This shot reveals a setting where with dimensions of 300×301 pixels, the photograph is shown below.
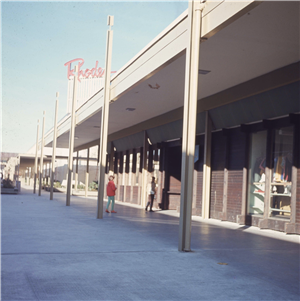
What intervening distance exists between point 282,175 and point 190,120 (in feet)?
18.7

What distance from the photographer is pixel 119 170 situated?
99.4 ft

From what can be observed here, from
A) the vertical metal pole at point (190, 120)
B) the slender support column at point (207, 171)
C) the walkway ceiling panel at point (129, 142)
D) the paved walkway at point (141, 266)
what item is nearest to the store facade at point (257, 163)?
the slender support column at point (207, 171)

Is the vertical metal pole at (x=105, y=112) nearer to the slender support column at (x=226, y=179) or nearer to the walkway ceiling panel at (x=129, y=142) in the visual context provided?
the slender support column at (x=226, y=179)

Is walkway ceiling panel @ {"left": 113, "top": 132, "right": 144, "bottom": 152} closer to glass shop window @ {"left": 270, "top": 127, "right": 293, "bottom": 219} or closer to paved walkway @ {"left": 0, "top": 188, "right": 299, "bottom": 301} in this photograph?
glass shop window @ {"left": 270, "top": 127, "right": 293, "bottom": 219}

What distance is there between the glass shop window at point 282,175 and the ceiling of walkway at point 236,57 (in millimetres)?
2207

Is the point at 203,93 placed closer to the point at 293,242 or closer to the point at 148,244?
the point at 293,242

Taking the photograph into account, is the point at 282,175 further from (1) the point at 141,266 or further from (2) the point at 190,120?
(1) the point at 141,266

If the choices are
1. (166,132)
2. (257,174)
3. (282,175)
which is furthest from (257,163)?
(166,132)

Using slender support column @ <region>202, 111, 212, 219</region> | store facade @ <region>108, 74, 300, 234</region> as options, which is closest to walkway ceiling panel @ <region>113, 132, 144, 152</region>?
store facade @ <region>108, 74, 300, 234</region>

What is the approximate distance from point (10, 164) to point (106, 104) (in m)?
26.3

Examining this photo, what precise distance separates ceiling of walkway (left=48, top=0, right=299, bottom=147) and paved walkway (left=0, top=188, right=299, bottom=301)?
15.8 feet

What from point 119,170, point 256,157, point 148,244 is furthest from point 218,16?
point 119,170

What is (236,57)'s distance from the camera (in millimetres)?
11242

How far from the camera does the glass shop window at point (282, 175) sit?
1304cm
